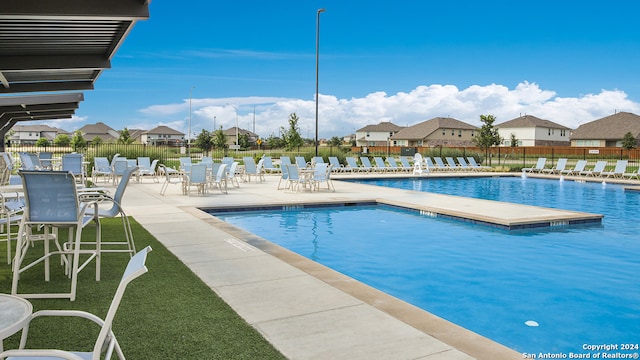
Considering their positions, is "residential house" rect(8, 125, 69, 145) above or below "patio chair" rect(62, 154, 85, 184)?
above

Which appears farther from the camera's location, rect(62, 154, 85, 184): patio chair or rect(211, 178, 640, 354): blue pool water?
rect(62, 154, 85, 184): patio chair

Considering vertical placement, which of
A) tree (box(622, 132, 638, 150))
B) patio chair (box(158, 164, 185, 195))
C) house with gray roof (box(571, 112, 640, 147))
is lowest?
patio chair (box(158, 164, 185, 195))

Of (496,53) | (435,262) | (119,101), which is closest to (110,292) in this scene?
(435,262)

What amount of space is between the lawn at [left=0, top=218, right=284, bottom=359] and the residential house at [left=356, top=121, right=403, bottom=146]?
97.1 m

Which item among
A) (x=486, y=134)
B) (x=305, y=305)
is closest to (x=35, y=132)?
(x=486, y=134)

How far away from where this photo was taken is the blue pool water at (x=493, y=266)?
5004 mm

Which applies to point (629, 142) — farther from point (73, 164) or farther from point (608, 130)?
point (73, 164)

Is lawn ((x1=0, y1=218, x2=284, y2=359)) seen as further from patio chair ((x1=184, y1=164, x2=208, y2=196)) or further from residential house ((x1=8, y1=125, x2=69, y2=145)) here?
residential house ((x1=8, y1=125, x2=69, y2=145))

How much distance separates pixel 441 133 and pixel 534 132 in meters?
13.0

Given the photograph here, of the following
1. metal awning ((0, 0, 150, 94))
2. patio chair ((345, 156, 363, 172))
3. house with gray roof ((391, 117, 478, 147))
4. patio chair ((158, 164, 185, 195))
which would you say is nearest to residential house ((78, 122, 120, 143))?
house with gray roof ((391, 117, 478, 147))

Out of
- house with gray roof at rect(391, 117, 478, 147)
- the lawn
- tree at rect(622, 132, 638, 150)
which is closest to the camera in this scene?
the lawn

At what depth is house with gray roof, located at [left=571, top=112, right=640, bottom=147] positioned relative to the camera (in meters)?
64.3

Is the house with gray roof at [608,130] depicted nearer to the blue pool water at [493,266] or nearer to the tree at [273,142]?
the tree at [273,142]

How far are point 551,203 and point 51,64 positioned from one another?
1274 centimetres
